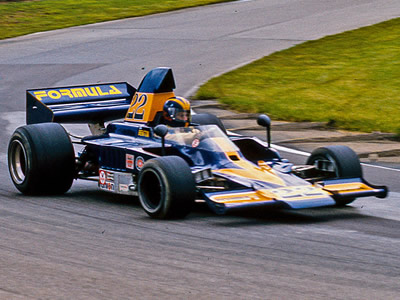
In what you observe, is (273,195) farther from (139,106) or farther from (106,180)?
(139,106)

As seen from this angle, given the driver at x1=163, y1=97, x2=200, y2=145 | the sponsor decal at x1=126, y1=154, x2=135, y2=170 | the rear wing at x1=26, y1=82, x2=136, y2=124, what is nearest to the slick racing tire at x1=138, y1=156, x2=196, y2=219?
the sponsor decal at x1=126, y1=154, x2=135, y2=170

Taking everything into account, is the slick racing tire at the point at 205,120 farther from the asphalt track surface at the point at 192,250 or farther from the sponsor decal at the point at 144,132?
the asphalt track surface at the point at 192,250

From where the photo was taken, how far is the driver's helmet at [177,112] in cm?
974

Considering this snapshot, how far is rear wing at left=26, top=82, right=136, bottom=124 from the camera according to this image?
36.1 feet

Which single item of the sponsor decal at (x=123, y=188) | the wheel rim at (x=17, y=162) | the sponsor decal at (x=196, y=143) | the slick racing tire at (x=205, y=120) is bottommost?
the sponsor decal at (x=123, y=188)

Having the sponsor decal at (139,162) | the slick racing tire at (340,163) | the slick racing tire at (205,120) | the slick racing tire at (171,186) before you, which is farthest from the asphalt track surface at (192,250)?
the slick racing tire at (205,120)

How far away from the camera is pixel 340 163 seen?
9.21 m

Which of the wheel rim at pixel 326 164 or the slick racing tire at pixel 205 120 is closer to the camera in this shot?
the wheel rim at pixel 326 164

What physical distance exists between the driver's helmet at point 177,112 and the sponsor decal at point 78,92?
6.95 feet

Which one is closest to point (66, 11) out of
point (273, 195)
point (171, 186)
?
point (171, 186)

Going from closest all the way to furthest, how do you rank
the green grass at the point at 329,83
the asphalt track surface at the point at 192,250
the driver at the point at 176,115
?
the asphalt track surface at the point at 192,250
the driver at the point at 176,115
the green grass at the point at 329,83

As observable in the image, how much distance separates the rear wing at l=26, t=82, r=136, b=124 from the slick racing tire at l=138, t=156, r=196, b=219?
278 cm

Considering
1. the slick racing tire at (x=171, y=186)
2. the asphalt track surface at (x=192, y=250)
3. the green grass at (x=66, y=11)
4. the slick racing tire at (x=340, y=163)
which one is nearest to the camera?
the asphalt track surface at (x=192, y=250)

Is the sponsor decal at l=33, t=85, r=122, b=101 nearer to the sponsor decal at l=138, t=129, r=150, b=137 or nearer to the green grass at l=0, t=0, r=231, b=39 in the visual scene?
the sponsor decal at l=138, t=129, r=150, b=137
